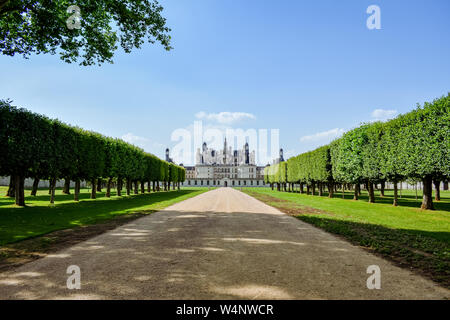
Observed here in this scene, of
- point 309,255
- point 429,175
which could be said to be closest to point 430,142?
point 429,175

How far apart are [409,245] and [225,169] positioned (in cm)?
15695

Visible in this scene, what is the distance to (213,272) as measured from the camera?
5.01 m

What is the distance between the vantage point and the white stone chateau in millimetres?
153750

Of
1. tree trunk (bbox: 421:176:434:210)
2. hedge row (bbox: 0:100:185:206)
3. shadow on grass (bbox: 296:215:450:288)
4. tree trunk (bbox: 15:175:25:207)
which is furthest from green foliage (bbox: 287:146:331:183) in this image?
tree trunk (bbox: 15:175:25:207)

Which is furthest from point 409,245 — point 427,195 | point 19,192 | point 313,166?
point 313,166

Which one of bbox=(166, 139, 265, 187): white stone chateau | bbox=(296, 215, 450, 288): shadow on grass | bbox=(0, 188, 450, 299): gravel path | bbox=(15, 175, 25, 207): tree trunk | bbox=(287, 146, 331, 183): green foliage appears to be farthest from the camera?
bbox=(166, 139, 265, 187): white stone chateau

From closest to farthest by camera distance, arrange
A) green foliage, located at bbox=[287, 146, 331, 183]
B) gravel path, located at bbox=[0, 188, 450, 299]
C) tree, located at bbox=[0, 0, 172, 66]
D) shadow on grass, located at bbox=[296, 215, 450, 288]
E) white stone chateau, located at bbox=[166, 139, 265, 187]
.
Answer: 1. gravel path, located at bbox=[0, 188, 450, 299]
2. shadow on grass, located at bbox=[296, 215, 450, 288]
3. tree, located at bbox=[0, 0, 172, 66]
4. green foliage, located at bbox=[287, 146, 331, 183]
5. white stone chateau, located at bbox=[166, 139, 265, 187]

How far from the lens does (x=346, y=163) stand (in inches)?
1146

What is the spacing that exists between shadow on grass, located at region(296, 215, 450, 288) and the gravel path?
1.74 feet

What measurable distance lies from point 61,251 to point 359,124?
102 feet

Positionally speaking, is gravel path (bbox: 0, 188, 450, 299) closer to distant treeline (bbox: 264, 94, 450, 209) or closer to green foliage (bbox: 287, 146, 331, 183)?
distant treeline (bbox: 264, 94, 450, 209)
